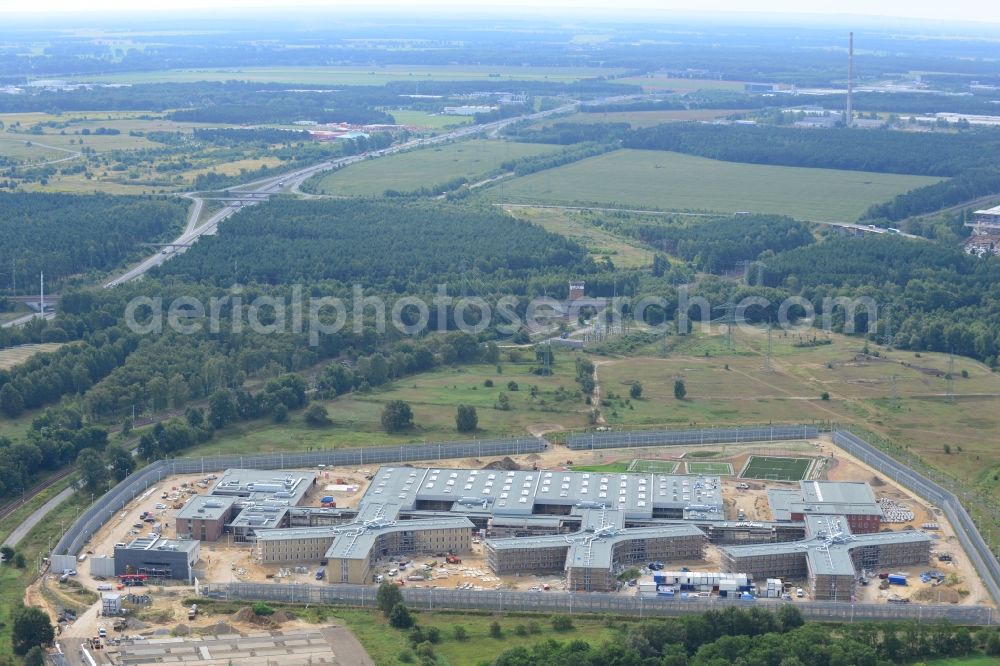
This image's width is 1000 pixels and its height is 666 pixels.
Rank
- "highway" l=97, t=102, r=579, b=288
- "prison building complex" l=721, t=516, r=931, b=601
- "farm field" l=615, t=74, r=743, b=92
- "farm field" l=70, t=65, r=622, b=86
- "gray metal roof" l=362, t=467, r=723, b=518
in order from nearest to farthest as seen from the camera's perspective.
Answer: "prison building complex" l=721, t=516, r=931, b=601
"gray metal roof" l=362, t=467, r=723, b=518
"highway" l=97, t=102, r=579, b=288
"farm field" l=615, t=74, r=743, b=92
"farm field" l=70, t=65, r=622, b=86

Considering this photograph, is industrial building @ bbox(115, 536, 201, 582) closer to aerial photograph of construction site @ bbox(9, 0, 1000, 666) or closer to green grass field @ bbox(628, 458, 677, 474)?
aerial photograph of construction site @ bbox(9, 0, 1000, 666)

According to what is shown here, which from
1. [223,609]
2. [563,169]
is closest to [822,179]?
[563,169]

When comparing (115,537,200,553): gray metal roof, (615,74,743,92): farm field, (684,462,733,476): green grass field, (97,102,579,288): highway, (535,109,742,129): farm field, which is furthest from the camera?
(615,74,743,92): farm field

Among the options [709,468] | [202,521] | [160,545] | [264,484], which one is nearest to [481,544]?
[264,484]

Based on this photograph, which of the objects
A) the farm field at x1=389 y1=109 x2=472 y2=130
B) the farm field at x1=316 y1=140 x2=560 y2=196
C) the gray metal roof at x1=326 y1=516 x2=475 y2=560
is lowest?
the gray metal roof at x1=326 y1=516 x2=475 y2=560

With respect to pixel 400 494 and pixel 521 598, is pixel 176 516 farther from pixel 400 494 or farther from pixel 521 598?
pixel 521 598

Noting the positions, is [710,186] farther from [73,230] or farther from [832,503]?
[832,503]

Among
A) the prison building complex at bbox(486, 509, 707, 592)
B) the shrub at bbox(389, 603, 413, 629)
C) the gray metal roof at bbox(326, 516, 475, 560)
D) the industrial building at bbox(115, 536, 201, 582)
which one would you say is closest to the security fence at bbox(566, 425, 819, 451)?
the prison building complex at bbox(486, 509, 707, 592)
